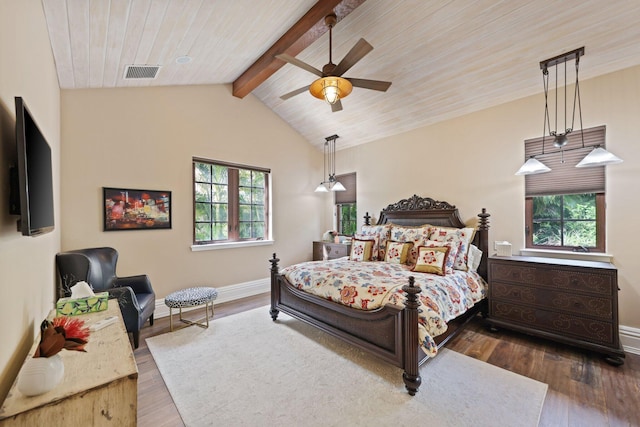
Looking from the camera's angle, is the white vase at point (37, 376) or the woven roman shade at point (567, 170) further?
the woven roman shade at point (567, 170)

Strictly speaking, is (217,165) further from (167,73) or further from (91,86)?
(91,86)

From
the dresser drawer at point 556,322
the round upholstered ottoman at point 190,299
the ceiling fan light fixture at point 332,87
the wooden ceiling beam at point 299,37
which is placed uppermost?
the wooden ceiling beam at point 299,37

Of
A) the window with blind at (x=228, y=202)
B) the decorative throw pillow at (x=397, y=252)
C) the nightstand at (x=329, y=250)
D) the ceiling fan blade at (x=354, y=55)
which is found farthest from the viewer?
the nightstand at (x=329, y=250)

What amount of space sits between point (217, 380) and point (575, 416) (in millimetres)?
2667

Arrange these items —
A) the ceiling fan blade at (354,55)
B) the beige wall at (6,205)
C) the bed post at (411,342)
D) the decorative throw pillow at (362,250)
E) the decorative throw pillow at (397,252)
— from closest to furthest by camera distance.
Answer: the beige wall at (6,205)
the bed post at (411,342)
the ceiling fan blade at (354,55)
the decorative throw pillow at (397,252)
the decorative throw pillow at (362,250)

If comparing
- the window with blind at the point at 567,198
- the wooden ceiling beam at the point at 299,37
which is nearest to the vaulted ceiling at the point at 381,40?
the wooden ceiling beam at the point at 299,37

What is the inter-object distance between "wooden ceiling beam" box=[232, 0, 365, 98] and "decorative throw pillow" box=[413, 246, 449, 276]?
271 centimetres

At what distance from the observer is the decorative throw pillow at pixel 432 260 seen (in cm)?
311

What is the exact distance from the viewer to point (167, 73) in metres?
3.42

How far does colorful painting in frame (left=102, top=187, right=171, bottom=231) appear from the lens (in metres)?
3.40

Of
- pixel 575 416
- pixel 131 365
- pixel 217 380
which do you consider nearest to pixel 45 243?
pixel 131 365

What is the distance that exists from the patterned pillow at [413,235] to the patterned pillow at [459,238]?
11 centimetres

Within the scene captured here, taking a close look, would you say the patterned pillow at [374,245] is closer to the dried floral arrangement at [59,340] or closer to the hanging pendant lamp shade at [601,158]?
the hanging pendant lamp shade at [601,158]

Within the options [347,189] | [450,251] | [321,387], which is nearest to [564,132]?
[450,251]
